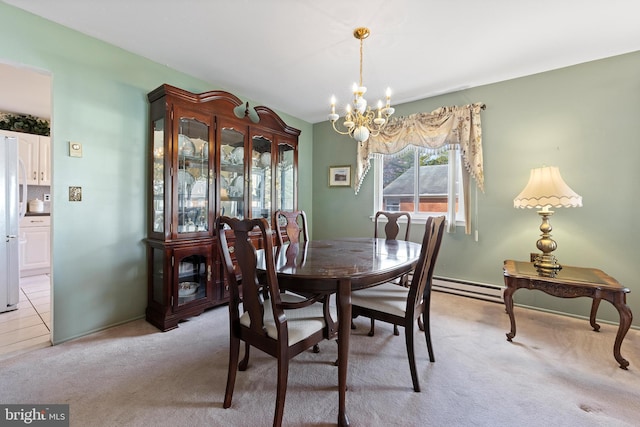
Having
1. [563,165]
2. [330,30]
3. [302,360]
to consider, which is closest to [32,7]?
[330,30]

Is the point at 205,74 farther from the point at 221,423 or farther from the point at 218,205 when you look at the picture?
the point at 221,423

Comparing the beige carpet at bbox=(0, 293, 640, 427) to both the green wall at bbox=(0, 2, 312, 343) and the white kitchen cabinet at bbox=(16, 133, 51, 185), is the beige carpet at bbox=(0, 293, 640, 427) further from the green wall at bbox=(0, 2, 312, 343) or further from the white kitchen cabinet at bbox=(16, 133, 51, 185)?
the white kitchen cabinet at bbox=(16, 133, 51, 185)

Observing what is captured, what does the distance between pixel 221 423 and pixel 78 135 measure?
2.34 metres

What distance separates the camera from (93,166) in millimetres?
2193

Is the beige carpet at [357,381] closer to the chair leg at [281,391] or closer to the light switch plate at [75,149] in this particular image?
the chair leg at [281,391]

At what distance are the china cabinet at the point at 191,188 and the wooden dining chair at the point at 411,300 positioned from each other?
5.20 feet

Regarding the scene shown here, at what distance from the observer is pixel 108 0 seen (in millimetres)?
1772

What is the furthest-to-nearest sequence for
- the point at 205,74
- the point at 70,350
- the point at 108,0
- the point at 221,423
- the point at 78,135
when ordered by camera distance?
the point at 205,74
the point at 78,135
the point at 70,350
the point at 108,0
the point at 221,423

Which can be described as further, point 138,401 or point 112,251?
point 112,251

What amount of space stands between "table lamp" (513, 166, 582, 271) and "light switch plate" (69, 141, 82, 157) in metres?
3.74

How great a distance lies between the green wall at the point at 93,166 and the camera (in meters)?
1.99

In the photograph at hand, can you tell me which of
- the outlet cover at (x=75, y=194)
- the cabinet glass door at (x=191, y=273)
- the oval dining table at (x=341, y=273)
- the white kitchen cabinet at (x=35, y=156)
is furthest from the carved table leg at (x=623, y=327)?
the white kitchen cabinet at (x=35, y=156)

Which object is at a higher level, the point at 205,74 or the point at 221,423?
the point at 205,74

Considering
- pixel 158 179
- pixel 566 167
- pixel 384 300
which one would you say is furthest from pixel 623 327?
pixel 158 179
